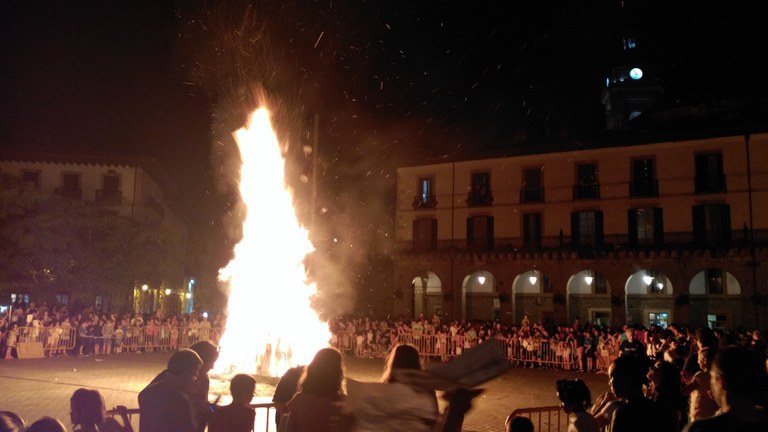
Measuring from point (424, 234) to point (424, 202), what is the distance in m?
2.34

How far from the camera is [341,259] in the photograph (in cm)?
4319

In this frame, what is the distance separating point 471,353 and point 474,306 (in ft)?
123

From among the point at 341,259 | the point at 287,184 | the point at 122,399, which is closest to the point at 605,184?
the point at 341,259

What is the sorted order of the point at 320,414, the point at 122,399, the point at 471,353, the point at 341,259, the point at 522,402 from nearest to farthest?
the point at 471,353
the point at 320,414
the point at 122,399
the point at 522,402
the point at 341,259

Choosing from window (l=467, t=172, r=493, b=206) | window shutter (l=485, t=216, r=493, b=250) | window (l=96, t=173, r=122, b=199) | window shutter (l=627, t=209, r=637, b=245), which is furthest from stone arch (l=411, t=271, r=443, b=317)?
window (l=96, t=173, r=122, b=199)

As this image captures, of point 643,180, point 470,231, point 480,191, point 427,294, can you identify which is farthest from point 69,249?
point 643,180

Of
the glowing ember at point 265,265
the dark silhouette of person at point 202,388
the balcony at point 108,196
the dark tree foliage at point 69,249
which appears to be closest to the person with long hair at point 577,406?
the dark silhouette of person at point 202,388

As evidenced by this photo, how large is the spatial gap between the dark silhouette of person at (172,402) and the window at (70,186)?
42.8 meters

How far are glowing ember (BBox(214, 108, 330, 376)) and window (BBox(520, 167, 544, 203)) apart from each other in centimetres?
2427

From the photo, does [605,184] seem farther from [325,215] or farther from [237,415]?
[237,415]

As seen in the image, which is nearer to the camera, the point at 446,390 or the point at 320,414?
the point at 446,390

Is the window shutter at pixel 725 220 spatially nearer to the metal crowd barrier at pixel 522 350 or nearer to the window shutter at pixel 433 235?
the window shutter at pixel 433 235

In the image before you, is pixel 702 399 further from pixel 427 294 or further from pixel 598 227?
pixel 427 294

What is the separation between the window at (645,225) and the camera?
34812mm
